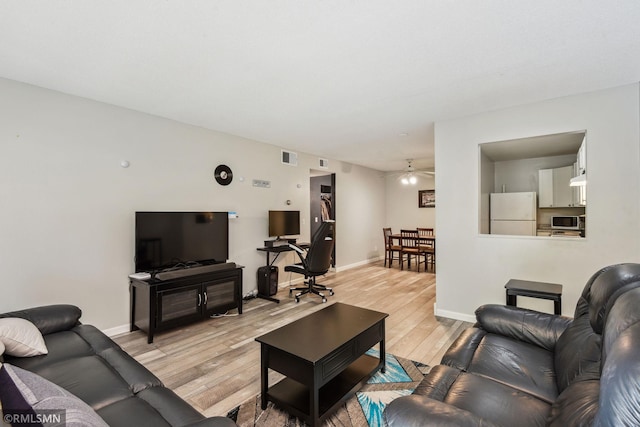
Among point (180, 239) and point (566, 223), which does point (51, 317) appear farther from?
point (566, 223)

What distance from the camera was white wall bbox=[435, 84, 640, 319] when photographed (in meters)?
2.85

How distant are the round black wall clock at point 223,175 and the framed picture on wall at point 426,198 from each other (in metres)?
5.38

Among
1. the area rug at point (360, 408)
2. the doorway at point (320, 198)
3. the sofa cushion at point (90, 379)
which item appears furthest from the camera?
the doorway at point (320, 198)

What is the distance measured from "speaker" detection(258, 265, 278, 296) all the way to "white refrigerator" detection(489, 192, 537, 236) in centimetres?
366

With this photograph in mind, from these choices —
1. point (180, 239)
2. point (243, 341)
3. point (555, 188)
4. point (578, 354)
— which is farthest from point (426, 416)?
point (555, 188)

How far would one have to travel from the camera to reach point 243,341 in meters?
3.12

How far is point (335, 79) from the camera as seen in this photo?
2686 mm

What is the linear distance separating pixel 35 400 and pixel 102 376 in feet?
2.99

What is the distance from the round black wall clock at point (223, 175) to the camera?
431 cm

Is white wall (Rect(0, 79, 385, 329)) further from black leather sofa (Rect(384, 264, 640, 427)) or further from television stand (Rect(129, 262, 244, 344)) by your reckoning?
black leather sofa (Rect(384, 264, 640, 427))

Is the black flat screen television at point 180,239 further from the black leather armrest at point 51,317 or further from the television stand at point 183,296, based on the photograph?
the black leather armrest at point 51,317

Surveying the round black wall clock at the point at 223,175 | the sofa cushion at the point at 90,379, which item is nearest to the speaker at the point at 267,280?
the round black wall clock at the point at 223,175

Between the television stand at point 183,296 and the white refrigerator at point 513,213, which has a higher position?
the white refrigerator at point 513,213

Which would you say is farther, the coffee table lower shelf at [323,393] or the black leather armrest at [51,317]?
the black leather armrest at [51,317]
